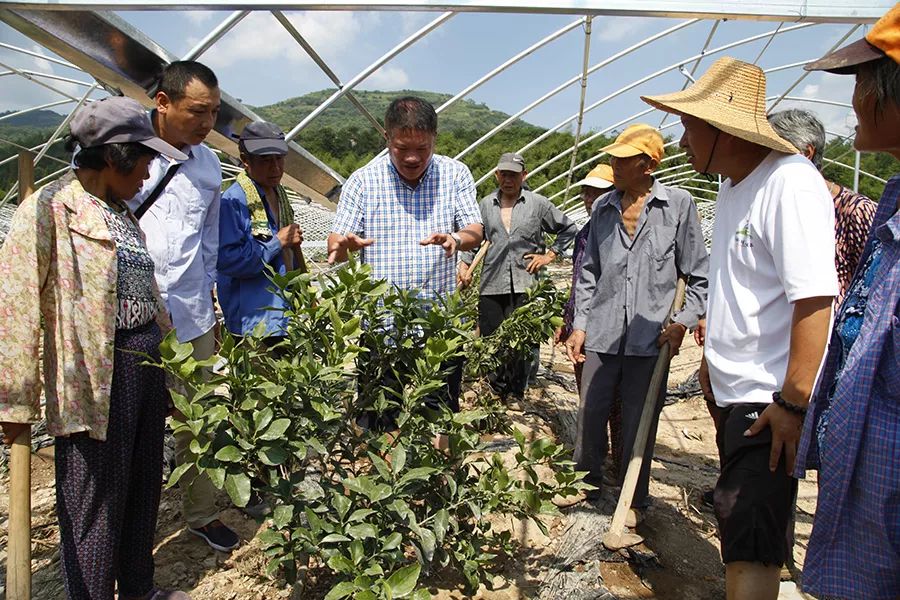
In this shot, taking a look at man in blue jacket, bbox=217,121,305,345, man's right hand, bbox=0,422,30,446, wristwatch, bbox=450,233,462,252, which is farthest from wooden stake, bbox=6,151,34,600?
wristwatch, bbox=450,233,462,252

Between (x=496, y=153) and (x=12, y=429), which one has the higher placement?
(x=496, y=153)

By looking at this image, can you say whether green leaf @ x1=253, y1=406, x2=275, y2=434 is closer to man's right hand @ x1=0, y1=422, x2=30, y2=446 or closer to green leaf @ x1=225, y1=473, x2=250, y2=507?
green leaf @ x1=225, y1=473, x2=250, y2=507

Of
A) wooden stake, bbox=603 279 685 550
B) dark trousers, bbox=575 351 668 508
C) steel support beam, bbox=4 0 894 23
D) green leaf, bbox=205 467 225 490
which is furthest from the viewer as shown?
dark trousers, bbox=575 351 668 508

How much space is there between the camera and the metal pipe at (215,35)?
3217 mm

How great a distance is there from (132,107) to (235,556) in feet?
5.74

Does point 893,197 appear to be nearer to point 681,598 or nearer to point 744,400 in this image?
point 744,400

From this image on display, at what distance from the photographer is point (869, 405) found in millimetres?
1229

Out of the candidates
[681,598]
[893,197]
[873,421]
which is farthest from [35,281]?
[681,598]

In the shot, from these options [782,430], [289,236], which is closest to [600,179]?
[289,236]

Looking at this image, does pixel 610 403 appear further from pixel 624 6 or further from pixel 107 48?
pixel 107 48

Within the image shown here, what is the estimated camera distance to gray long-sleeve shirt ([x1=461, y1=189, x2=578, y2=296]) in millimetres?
4285

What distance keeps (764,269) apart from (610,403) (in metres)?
1.29

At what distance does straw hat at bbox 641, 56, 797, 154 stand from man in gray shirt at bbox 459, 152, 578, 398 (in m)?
2.33

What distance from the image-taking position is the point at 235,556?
7.97 feet
